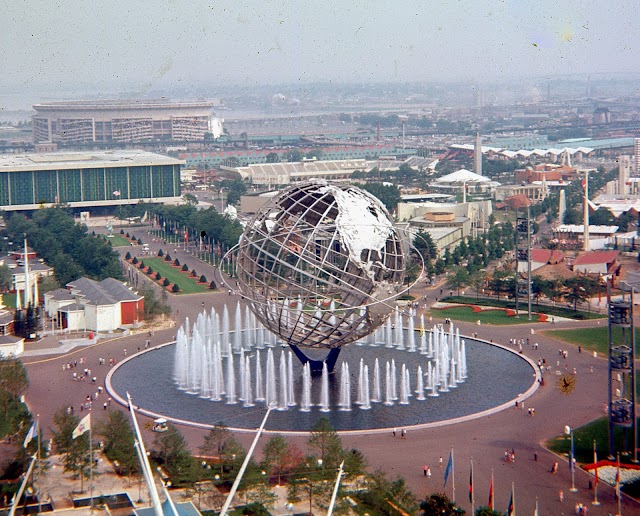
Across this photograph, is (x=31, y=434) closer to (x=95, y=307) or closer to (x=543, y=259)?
(x=95, y=307)

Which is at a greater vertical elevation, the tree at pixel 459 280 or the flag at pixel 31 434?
the tree at pixel 459 280

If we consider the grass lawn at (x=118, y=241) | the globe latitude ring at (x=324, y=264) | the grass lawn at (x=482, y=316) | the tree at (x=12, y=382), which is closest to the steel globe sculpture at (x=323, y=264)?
the globe latitude ring at (x=324, y=264)

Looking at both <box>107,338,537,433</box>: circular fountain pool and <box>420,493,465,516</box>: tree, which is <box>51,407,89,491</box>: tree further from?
<box>420,493,465,516</box>: tree

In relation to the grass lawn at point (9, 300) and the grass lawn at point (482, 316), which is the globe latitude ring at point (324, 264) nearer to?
the grass lawn at point (482, 316)

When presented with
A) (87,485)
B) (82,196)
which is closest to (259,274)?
(87,485)

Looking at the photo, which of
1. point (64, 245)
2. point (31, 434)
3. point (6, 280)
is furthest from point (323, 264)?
point (64, 245)

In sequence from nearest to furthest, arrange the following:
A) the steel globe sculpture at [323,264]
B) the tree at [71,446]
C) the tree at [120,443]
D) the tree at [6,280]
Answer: the tree at [71,446] < the tree at [120,443] < the steel globe sculpture at [323,264] < the tree at [6,280]
